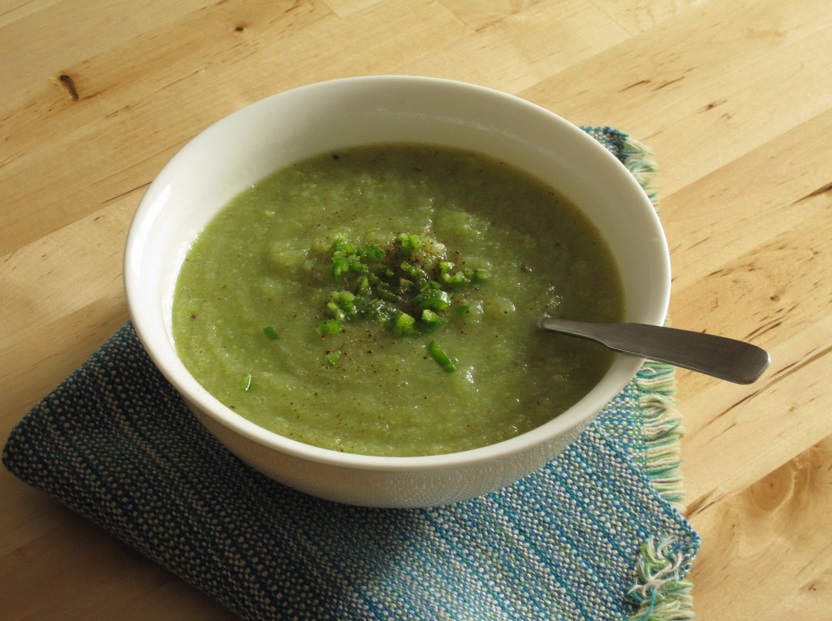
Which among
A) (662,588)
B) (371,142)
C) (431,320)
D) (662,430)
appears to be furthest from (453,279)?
(662,588)

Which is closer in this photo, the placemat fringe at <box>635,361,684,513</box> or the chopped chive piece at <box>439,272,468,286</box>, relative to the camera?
the chopped chive piece at <box>439,272,468,286</box>

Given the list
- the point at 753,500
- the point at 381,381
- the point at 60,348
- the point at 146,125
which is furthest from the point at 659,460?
the point at 146,125

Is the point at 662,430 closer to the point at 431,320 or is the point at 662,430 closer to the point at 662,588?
the point at 662,588

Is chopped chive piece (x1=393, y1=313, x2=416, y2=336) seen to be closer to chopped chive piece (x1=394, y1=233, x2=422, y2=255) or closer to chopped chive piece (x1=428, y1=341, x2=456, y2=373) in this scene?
chopped chive piece (x1=428, y1=341, x2=456, y2=373)

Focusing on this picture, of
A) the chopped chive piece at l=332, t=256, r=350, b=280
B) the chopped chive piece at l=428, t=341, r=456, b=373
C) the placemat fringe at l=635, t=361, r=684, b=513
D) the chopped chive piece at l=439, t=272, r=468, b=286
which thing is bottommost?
the placemat fringe at l=635, t=361, r=684, b=513

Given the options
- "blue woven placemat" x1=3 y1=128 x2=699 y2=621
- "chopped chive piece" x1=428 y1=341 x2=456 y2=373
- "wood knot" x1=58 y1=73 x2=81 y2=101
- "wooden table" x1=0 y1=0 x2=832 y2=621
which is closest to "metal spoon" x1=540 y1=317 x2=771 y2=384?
"chopped chive piece" x1=428 y1=341 x2=456 y2=373

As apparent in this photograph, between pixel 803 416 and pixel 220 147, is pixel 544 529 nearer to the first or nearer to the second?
pixel 803 416

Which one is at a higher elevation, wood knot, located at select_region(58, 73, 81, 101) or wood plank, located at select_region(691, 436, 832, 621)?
wood knot, located at select_region(58, 73, 81, 101)
